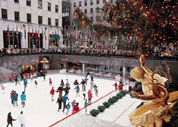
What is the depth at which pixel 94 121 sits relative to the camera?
948 cm

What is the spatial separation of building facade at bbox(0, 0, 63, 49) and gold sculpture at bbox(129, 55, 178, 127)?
26669mm

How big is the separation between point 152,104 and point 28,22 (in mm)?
35054

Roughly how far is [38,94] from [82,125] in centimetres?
928

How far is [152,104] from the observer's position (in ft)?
5.73

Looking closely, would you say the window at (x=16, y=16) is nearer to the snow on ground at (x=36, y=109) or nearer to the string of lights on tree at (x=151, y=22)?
the snow on ground at (x=36, y=109)

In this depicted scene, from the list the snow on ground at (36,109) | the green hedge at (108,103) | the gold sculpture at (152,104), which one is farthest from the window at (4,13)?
the gold sculpture at (152,104)

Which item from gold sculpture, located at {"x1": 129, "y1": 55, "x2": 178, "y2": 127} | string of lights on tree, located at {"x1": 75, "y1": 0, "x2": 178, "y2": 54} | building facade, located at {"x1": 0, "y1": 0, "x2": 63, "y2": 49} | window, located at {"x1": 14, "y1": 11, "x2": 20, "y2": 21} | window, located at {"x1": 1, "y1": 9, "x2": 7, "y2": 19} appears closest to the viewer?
gold sculpture, located at {"x1": 129, "y1": 55, "x2": 178, "y2": 127}

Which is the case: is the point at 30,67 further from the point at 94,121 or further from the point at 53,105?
the point at 94,121

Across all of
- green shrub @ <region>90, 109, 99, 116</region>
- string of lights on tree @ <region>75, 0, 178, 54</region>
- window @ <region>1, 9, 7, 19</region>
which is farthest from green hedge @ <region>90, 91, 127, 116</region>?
window @ <region>1, 9, 7, 19</region>

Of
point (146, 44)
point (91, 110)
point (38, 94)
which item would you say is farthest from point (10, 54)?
point (146, 44)

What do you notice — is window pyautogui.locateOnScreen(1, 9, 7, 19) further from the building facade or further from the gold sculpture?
the gold sculpture

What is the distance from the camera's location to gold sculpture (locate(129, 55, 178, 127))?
161 cm

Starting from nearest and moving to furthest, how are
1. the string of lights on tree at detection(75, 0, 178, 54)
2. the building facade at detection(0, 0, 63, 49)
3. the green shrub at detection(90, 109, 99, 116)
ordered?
1. the string of lights on tree at detection(75, 0, 178, 54)
2. the green shrub at detection(90, 109, 99, 116)
3. the building facade at detection(0, 0, 63, 49)

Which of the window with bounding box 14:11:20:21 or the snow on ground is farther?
the window with bounding box 14:11:20:21
